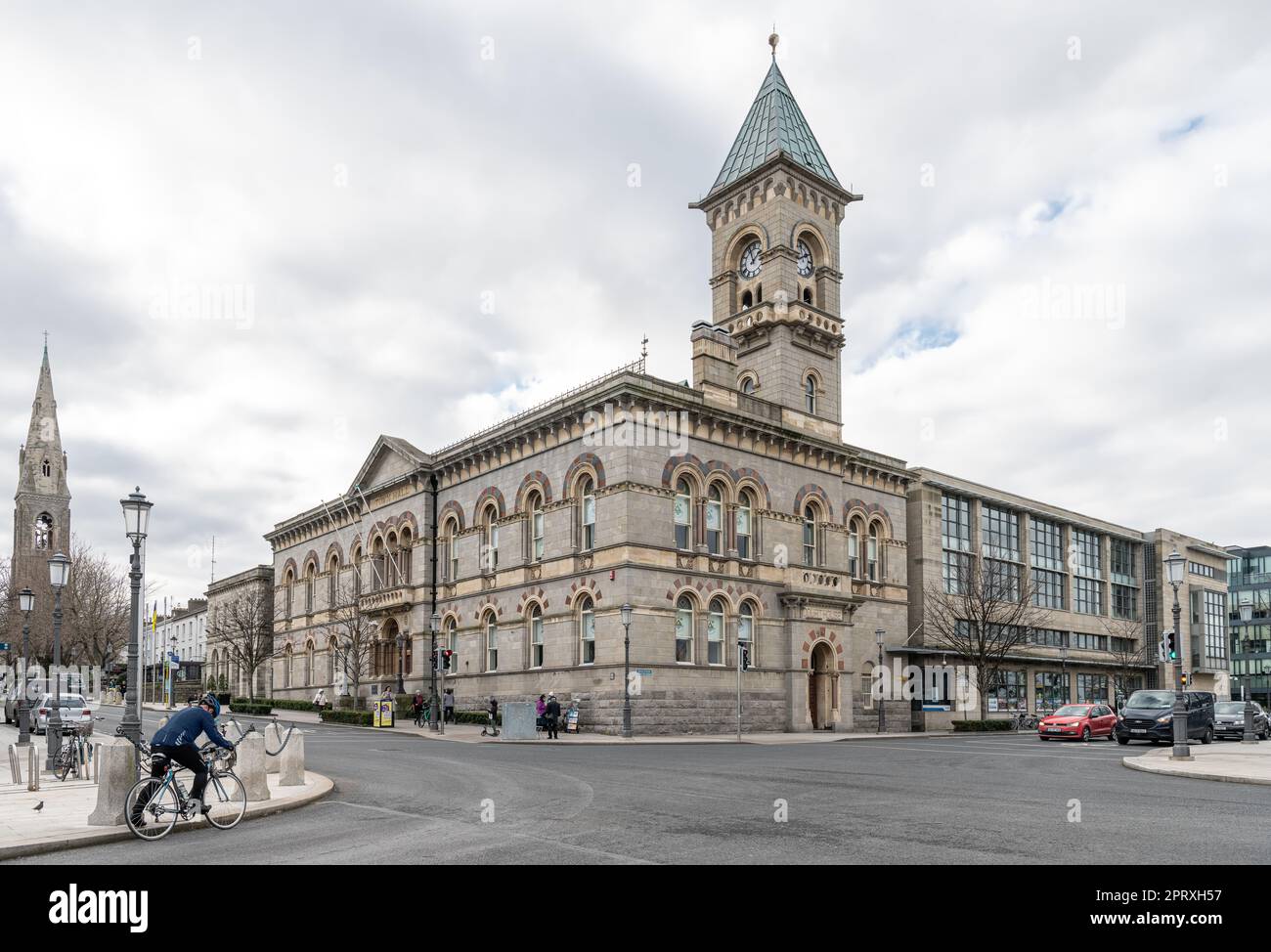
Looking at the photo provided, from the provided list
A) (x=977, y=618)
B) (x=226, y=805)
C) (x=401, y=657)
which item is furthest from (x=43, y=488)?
(x=226, y=805)

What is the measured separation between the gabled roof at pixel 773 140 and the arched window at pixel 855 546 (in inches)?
672

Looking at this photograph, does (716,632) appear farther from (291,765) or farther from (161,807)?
(161,807)

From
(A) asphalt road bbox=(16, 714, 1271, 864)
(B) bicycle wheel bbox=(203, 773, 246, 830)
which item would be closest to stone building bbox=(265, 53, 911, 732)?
(A) asphalt road bbox=(16, 714, 1271, 864)

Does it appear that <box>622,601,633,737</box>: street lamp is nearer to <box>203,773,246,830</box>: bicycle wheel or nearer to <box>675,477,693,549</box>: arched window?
<box>675,477,693,549</box>: arched window

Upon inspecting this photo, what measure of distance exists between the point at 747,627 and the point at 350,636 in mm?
22652

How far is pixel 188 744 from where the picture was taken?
41.6 ft

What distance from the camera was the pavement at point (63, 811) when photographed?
11.6m

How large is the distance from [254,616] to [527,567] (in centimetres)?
3483

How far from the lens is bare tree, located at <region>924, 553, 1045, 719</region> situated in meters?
51.6

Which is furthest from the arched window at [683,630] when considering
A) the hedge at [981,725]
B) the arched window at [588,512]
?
the hedge at [981,725]

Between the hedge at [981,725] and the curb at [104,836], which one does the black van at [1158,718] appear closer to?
the hedge at [981,725]
